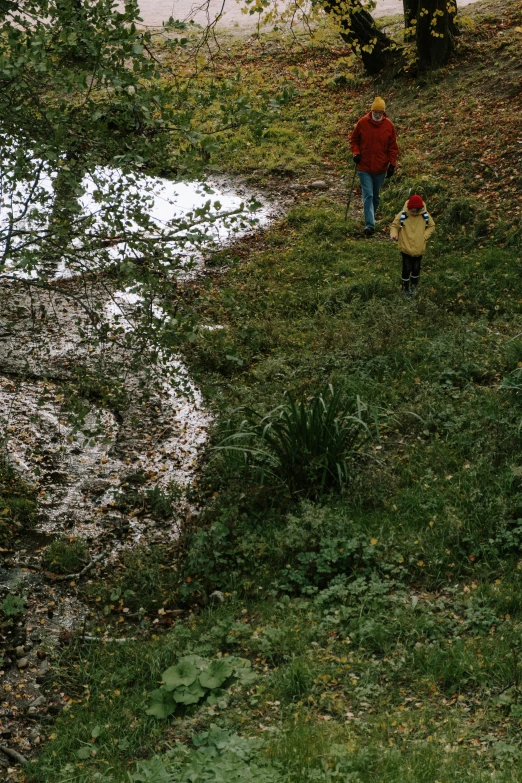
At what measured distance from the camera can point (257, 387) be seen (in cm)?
838

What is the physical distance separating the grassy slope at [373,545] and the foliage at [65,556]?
0.92 m

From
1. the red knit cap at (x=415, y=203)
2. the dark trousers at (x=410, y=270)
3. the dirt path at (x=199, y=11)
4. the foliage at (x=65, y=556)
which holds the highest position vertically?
the dirt path at (x=199, y=11)

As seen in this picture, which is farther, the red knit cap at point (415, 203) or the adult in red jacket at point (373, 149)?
the adult in red jacket at point (373, 149)

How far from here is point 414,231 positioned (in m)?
9.27

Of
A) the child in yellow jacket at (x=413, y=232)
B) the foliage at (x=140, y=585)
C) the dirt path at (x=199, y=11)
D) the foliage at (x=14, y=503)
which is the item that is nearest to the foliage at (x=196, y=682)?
the foliage at (x=140, y=585)

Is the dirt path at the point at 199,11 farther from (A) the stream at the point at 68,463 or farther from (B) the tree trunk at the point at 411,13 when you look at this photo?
(A) the stream at the point at 68,463

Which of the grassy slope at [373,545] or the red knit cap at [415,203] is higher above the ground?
the red knit cap at [415,203]

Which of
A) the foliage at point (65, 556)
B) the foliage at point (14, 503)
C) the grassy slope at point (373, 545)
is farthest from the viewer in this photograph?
the foliage at point (14, 503)

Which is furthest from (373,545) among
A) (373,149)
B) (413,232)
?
(373,149)

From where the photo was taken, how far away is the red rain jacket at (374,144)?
11268 millimetres

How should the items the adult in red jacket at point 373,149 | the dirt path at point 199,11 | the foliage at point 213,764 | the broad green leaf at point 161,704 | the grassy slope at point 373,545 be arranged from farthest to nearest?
the dirt path at point 199,11 < the adult in red jacket at point 373,149 < the broad green leaf at point 161,704 < the grassy slope at point 373,545 < the foliage at point 213,764

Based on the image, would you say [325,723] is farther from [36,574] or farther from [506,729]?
[36,574]

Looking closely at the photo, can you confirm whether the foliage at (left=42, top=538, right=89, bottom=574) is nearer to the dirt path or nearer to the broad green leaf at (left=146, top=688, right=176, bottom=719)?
the broad green leaf at (left=146, top=688, right=176, bottom=719)

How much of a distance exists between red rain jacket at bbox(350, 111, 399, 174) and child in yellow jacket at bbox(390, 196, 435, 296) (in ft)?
7.78
